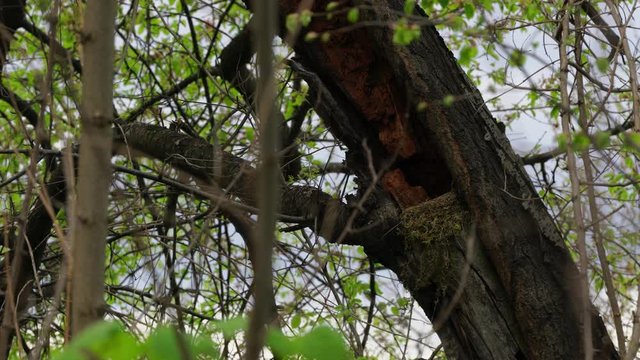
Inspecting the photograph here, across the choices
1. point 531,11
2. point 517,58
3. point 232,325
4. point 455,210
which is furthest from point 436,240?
point 531,11

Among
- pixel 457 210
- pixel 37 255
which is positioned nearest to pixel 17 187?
pixel 37 255

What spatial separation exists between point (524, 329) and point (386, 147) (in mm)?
891

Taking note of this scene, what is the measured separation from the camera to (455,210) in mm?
2900

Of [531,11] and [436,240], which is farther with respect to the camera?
[531,11]

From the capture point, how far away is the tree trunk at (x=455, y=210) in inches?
110

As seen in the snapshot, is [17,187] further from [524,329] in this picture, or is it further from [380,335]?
[524,329]

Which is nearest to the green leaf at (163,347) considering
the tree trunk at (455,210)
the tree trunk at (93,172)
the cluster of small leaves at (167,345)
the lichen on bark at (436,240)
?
the cluster of small leaves at (167,345)

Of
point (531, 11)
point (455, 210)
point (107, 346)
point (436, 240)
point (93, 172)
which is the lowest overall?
point (107, 346)

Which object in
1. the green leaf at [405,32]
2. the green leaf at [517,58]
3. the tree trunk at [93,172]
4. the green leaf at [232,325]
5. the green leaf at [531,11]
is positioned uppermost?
the green leaf at [531,11]

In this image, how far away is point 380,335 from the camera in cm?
486

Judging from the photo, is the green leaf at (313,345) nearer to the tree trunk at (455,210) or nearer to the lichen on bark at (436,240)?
the tree trunk at (455,210)

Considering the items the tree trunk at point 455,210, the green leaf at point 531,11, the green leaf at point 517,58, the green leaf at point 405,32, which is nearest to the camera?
the green leaf at point 405,32

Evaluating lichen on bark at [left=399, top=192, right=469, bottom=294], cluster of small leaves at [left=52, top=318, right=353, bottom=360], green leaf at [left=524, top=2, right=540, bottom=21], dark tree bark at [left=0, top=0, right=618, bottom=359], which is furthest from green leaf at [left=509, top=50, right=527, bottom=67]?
green leaf at [left=524, top=2, right=540, bottom=21]

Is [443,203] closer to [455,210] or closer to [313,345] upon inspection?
[455,210]
